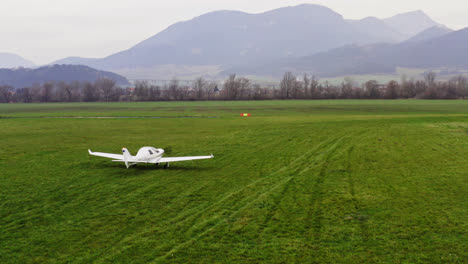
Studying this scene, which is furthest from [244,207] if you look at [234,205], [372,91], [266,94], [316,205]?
[372,91]

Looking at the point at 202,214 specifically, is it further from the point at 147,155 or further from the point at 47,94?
the point at 47,94

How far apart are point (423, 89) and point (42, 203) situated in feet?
631

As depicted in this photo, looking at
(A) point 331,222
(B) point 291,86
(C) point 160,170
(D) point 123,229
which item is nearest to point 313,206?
(A) point 331,222

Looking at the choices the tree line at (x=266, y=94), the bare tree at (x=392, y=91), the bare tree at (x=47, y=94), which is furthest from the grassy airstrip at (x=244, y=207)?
the bare tree at (x=47, y=94)

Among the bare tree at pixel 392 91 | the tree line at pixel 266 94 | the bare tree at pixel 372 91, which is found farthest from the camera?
the tree line at pixel 266 94

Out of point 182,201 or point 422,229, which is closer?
point 422,229

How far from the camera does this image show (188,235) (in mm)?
14695

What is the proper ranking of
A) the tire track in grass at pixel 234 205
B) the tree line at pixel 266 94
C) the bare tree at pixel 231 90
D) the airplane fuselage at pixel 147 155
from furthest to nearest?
the bare tree at pixel 231 90 < the tree line at pixel 266 94 < the airplane fuselage at pixel 147 155 < the tire track in grass at pixel 234 205

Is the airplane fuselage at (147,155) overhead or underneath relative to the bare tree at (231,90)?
underneath

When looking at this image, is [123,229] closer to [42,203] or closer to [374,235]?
[42,203]

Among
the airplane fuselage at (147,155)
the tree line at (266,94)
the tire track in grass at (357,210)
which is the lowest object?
the tire track in grass at (357,210)

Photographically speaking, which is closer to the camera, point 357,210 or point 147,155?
point 357,210

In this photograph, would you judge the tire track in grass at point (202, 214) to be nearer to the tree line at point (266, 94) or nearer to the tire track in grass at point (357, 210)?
the tire track in grass at point (357, 210)

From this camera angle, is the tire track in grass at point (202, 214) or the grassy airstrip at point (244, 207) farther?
the tire track in grass at point (202, 214)
